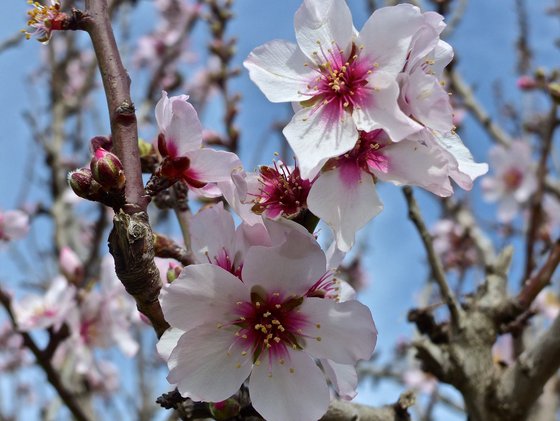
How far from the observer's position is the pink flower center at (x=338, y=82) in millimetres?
1062

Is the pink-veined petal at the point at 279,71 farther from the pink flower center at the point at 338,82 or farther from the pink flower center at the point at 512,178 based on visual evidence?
the pink flower center at the point at 512,178

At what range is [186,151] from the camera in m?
1.10

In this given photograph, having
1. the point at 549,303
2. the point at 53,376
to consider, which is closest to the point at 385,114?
the point at 53,376

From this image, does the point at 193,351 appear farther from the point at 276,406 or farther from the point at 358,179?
the point at 358,179

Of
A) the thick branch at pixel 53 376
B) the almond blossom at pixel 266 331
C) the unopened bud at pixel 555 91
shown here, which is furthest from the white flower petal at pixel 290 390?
the unopened bud at pixel 555 91

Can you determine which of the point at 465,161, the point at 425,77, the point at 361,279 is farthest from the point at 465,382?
the point at 361,279

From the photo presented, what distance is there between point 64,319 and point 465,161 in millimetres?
1793

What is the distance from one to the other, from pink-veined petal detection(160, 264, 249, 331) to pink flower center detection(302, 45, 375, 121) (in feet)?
1.14

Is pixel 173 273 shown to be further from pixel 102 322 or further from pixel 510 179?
pixel 510 179

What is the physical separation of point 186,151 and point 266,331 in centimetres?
36

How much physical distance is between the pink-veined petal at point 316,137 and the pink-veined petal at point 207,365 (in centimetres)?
32

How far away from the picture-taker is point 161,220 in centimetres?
470

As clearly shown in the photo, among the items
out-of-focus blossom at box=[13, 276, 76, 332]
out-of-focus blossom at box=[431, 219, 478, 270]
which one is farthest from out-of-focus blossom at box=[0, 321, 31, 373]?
out-of-focus blossom at box=[431, 219, 478, 270]

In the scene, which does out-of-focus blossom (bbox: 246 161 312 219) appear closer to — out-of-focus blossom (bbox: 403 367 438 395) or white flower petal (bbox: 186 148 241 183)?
white flower petal (bbox: 186 148 241 183)
